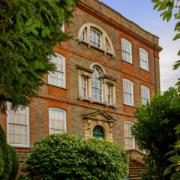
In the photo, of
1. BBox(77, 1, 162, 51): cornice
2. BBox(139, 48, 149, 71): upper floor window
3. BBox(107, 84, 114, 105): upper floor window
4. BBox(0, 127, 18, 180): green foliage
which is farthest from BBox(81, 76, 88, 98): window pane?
BBox(0, 127, 18, 180): green foliage

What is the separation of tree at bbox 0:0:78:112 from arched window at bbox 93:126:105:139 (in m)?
14.4

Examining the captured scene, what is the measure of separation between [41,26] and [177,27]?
9.29 metres

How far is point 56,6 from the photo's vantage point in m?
12.4

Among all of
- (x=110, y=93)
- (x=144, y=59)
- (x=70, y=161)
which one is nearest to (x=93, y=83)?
(x=110, y=93)

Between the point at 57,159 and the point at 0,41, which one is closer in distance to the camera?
the point at 0,41

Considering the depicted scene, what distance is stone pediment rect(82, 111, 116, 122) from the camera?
83.1 feet

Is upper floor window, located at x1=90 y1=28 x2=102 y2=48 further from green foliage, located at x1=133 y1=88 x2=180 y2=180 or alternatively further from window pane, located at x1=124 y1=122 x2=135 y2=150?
green foliage, located at x1=133 y1=88 x2=180 y2=180

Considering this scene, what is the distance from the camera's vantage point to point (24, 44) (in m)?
11.3

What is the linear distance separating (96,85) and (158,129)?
13540 mm

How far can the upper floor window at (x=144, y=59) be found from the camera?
3312 cm

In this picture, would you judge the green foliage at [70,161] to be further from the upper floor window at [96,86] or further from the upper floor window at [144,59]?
the upper floor window at [144,59]

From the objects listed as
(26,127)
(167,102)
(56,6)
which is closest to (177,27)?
(56,6)

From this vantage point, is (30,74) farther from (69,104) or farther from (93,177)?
(69,104)

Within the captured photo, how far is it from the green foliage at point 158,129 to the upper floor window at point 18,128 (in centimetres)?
772
